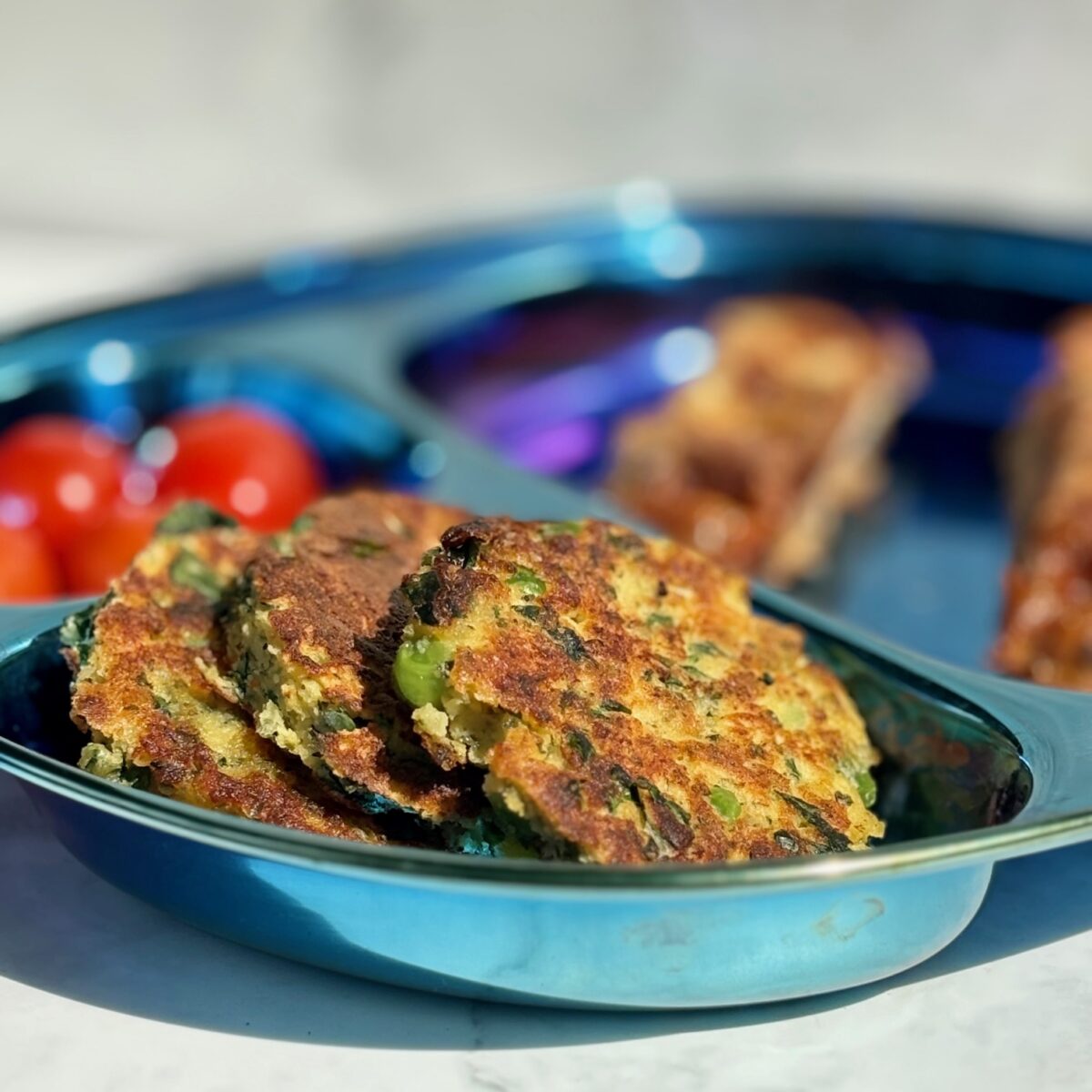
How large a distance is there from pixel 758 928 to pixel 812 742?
1.29ft

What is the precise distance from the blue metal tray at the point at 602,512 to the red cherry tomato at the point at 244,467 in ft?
0.50

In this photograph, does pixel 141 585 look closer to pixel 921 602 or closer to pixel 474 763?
pixel 474 763

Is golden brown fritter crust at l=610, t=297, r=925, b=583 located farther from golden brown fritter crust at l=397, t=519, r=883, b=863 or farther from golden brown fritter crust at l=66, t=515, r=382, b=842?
golden brown fritter crust at l=66, t=515, r=382, b=842

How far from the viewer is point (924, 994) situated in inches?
90.5

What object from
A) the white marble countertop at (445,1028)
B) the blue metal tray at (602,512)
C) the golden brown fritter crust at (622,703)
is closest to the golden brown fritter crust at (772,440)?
the blue metal tray at (602,512)

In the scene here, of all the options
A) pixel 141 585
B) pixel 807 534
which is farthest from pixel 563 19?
pixel 141 585

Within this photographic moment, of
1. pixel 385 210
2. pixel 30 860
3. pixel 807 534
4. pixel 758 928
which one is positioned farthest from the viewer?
pixel 385 210

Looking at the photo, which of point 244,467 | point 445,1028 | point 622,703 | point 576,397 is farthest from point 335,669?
point 576,397

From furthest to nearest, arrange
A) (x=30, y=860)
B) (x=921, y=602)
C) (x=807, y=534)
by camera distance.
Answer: (x=807, y=534), (x=921, y=602), (x=30, y=860)

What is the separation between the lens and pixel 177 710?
2.26 m

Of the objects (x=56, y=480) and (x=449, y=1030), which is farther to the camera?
(x=56, y=480)

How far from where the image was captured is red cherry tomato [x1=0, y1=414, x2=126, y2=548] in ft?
12.0

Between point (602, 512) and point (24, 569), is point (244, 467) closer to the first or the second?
point (24, 569)

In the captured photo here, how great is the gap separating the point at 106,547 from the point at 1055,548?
7.23ft
